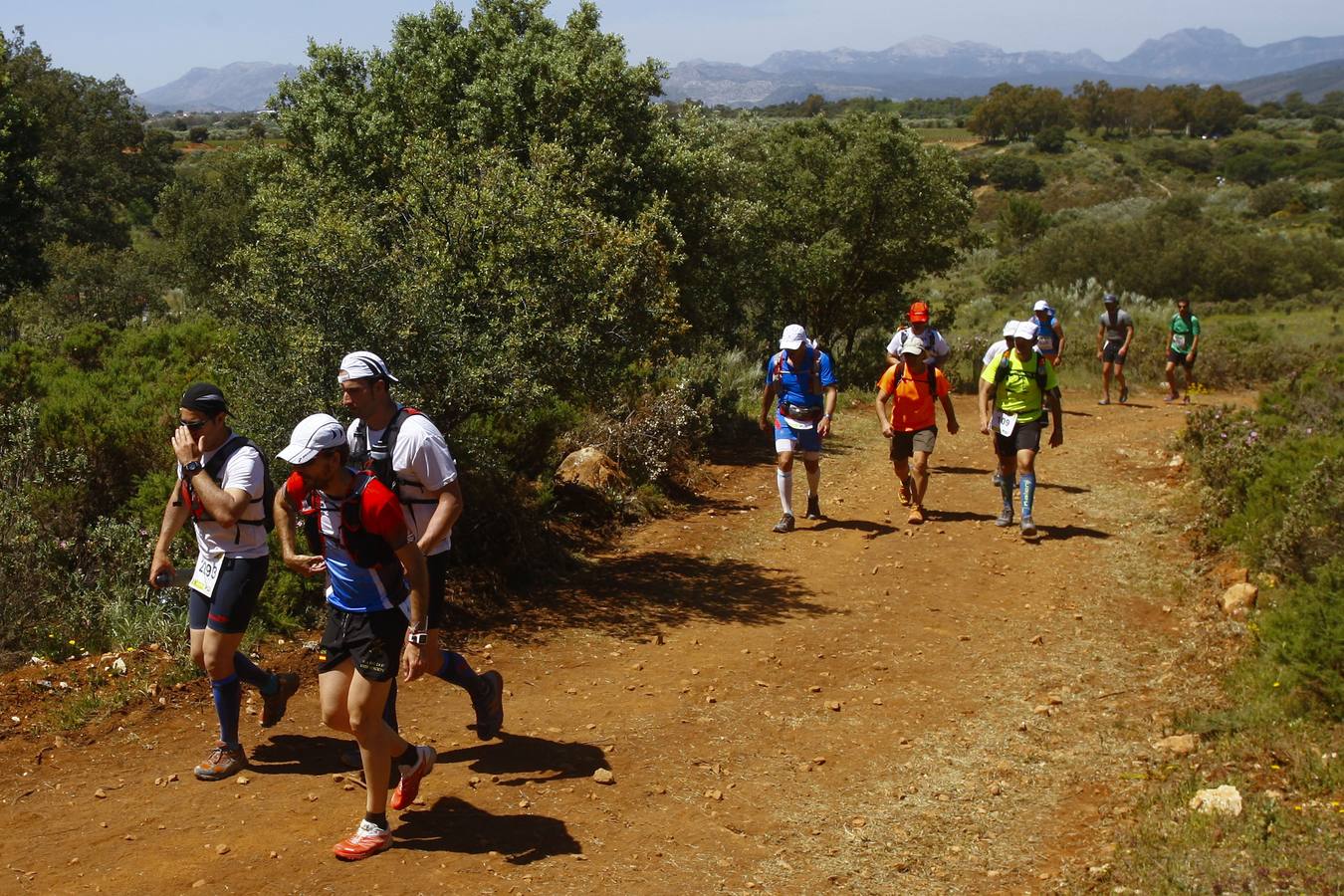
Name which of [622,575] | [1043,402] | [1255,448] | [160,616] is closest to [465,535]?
[622,575]

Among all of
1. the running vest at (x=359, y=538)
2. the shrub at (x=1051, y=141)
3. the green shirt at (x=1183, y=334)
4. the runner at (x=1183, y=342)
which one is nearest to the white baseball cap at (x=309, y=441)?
the running vest at (x=359, y=538)

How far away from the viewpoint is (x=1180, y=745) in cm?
631

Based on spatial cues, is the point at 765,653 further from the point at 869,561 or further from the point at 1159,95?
the point at 1159,95

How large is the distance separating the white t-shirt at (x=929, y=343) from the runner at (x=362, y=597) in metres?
6.86

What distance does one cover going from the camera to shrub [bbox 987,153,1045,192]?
224 feet

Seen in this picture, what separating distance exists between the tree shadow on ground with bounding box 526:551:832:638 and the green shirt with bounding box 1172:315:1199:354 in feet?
36.3

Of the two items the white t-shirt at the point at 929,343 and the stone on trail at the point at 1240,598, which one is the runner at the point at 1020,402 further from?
the stone on trail at the point at 1240,598

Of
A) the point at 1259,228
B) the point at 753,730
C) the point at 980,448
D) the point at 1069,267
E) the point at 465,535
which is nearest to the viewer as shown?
the point at 753,730

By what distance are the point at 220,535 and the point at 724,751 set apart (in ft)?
9.26

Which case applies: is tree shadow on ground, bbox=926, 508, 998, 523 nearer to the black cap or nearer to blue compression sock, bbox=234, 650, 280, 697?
blue compression sock, bbox=234, 650, 280, 697

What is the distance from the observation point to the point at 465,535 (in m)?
8.98

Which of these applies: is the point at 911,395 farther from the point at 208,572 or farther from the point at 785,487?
the point at 208,572

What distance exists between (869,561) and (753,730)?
→ 373cm

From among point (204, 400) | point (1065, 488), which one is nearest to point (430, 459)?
point (204, 400)
